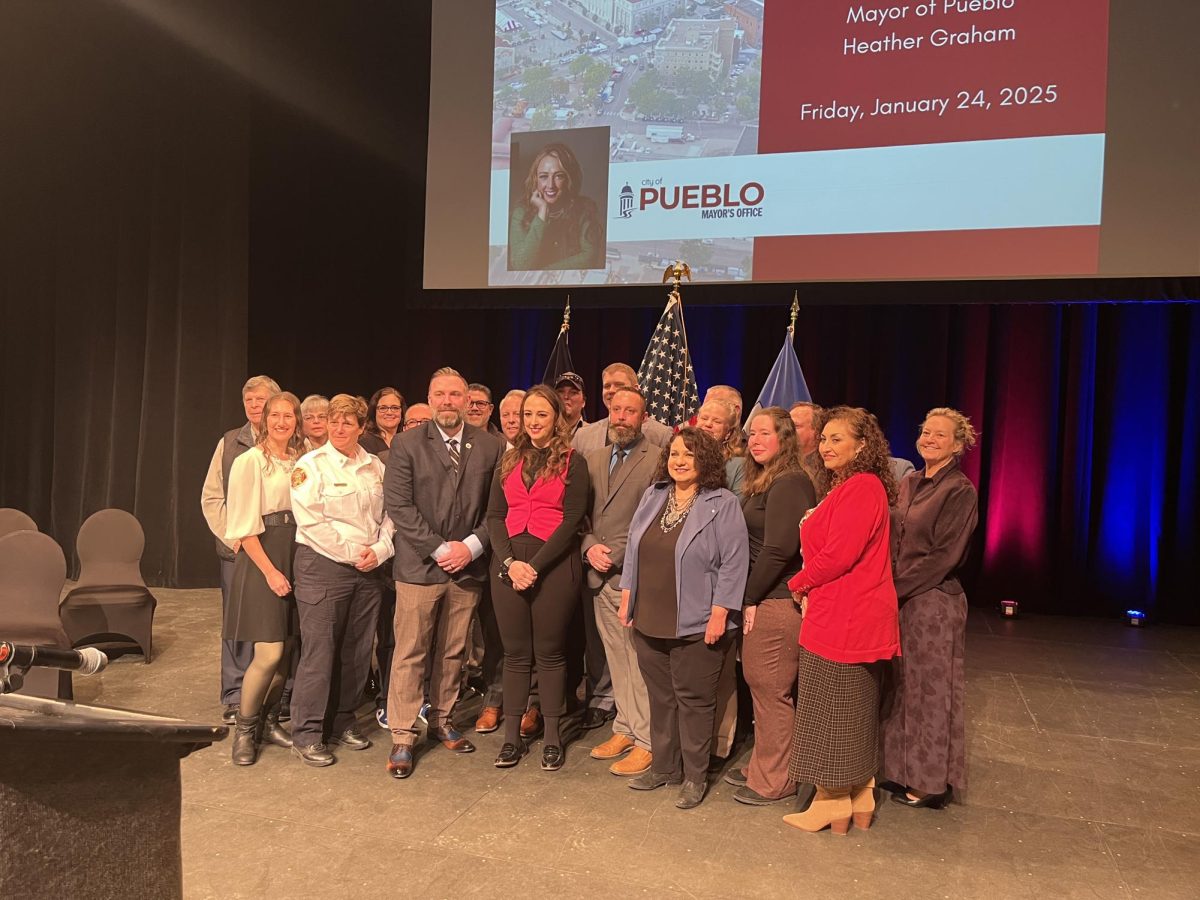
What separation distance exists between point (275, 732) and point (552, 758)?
1.18m

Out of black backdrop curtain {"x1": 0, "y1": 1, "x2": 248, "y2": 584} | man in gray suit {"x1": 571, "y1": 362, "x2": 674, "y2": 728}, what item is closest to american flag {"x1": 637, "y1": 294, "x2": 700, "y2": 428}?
man in gray suit {"x1": 571, "y1": 362, "x2": 674, "y2": 728}

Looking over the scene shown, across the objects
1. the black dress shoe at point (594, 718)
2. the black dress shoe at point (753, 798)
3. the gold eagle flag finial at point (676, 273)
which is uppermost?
the gold eagle flag finial at point (676, 273)

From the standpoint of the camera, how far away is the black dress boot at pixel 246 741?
368 cm

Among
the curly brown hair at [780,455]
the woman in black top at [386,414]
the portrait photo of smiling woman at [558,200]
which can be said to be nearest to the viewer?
the curly brown hair at [780,455]

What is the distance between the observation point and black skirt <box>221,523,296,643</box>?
3.74 m

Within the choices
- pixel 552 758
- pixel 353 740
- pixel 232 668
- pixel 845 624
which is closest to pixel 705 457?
pixel 845 624

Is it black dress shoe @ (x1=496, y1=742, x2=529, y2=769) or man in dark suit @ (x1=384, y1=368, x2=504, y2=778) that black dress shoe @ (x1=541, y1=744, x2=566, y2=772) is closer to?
black dress shoe @ (x1=496, y1=742, x2=529, y2=769)

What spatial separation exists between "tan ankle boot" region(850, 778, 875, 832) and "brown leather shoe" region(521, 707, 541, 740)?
142 cm

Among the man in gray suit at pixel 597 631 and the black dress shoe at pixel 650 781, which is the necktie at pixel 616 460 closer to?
the man in gray suit at pixel 597 631

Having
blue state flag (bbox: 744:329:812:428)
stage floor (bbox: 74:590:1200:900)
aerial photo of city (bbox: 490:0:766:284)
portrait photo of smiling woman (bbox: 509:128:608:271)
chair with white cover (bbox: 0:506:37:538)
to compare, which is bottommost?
stage floor (bbox: 74:590:1200:900)

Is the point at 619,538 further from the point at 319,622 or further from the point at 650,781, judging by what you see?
the point at 319,622

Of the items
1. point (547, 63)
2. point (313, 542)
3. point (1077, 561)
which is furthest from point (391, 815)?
point (1077, 561)

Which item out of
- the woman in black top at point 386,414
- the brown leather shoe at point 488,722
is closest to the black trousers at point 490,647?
the brown leather shoe at point 488,722

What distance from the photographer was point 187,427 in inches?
297
